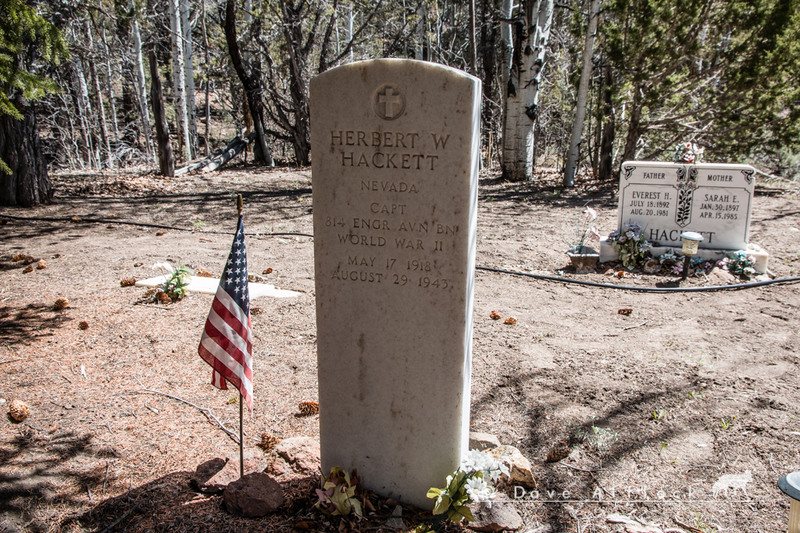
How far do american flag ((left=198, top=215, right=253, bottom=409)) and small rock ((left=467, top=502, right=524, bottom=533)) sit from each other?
1.27 metres

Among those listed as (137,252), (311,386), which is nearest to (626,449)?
(311,386)

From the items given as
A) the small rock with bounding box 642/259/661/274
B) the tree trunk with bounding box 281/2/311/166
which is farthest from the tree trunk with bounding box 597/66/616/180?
the tree trunk with bounding box 281/2/311/166

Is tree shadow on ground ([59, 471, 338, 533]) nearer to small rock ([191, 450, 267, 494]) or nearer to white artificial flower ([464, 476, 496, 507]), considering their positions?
small rock ([191, 450, 267, 494])

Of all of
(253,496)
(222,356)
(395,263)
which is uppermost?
(395,263)

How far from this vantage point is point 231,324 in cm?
268

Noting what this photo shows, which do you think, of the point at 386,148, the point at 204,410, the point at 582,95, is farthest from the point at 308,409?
the point at 582,95

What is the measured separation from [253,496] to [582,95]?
38.1 feet

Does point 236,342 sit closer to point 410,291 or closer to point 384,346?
point 384,346

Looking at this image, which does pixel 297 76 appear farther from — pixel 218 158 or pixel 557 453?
pixel 557 453

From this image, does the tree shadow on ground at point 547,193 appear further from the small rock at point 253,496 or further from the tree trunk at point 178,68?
the tree trunk at point 178,68

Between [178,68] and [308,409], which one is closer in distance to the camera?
[308,409]

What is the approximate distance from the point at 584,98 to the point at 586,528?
11.1 metres

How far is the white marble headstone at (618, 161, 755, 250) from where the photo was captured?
695 centimetres

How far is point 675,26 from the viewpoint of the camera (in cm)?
1127
